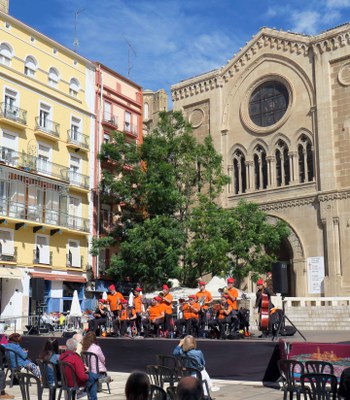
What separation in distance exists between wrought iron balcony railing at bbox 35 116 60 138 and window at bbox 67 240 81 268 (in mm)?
6247

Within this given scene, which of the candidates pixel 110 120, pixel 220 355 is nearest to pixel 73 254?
pixel 110 120

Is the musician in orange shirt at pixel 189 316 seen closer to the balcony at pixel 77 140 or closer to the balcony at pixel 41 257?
the balcony at pixel 41 257

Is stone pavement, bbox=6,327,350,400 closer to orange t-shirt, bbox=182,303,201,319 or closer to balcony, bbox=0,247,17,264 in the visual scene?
orange t-shirt, bbox=182,303,201,319

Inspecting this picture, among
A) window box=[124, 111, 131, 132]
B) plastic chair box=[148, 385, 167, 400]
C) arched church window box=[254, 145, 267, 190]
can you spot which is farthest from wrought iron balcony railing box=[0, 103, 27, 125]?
plastic chair box=[148, 385, 167, 400]

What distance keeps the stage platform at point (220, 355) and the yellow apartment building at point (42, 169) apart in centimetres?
1445

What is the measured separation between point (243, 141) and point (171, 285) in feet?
39.3

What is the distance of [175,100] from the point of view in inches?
1679

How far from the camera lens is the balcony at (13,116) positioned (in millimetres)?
31125

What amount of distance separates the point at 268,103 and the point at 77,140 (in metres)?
12.2

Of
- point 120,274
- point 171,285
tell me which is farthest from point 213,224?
point 120,274

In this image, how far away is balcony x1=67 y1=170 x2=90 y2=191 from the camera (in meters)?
35.1

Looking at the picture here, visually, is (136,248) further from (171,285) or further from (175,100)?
(175,100)

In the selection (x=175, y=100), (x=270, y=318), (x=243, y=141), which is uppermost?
(x=175, y=100)

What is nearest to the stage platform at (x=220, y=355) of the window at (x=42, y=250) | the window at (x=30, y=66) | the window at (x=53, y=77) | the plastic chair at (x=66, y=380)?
the plastic chair at (x=66, y=380)
